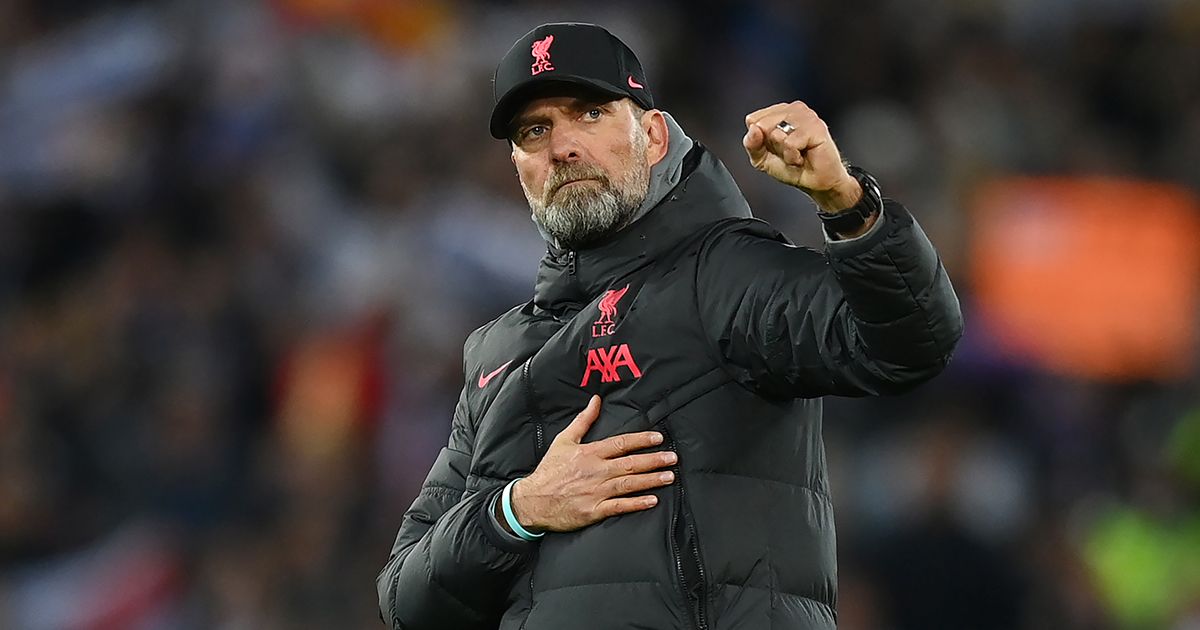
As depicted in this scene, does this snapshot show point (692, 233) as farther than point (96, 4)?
No

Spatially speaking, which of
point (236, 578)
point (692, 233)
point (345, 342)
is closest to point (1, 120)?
point (345, 342)

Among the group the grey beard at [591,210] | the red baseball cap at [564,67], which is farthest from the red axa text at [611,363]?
the red baseball cap at [564,67]

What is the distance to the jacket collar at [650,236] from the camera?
3.27 metres

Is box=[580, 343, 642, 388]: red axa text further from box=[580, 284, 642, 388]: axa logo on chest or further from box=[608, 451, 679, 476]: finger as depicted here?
box=[608, 451, 679, 476]: finger

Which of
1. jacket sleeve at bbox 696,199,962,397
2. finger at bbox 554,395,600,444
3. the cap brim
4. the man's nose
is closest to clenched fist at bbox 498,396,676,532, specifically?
finger at bbox 554,395,600,444

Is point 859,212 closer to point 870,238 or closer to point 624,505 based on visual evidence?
point 870,238

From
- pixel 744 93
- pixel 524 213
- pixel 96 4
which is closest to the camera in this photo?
pixel 524 213

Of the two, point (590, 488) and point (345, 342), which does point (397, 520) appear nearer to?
point (345, 342)

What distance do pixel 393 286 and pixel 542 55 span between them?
4.86 meters

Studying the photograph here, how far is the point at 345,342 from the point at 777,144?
522cm

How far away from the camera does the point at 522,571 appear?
3195 mm

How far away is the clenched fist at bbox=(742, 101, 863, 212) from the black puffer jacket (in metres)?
0.08

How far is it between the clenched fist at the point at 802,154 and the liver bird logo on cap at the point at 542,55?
0.53 m

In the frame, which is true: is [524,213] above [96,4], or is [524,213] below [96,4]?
below
